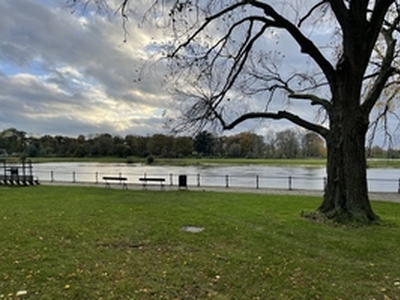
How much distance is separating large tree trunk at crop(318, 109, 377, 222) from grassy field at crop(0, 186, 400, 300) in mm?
760

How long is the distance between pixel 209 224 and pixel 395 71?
6.97 meters

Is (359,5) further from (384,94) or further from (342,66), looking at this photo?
(384,94)

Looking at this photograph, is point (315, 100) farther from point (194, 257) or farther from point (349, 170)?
point (194, 257)

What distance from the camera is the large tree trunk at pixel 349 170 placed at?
905 centimetres

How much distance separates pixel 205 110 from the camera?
9805 mm

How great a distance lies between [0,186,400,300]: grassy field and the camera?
4270 mm

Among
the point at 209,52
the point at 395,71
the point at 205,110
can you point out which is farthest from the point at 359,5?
the point at 205,110

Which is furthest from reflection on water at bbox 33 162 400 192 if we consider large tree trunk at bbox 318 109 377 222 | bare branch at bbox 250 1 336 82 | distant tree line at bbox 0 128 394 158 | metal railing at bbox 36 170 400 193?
distant tree line at bbox 0 128 394 158

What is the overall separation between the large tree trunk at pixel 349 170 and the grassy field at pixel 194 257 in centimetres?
76

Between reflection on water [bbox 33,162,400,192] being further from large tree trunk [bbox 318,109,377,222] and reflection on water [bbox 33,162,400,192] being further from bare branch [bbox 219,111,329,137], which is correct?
large tree trunk [bbox 318,109,377,222]

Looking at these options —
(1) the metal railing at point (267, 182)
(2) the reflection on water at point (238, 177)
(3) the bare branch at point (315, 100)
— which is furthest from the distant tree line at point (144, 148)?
(3) the bare branch at point (315, 100)

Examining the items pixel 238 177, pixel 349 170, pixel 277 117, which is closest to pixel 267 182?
pixel 238 177

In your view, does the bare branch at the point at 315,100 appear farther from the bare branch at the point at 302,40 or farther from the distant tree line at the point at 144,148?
the distant tree line at the point at 144,148

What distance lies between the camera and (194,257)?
5723 mm
